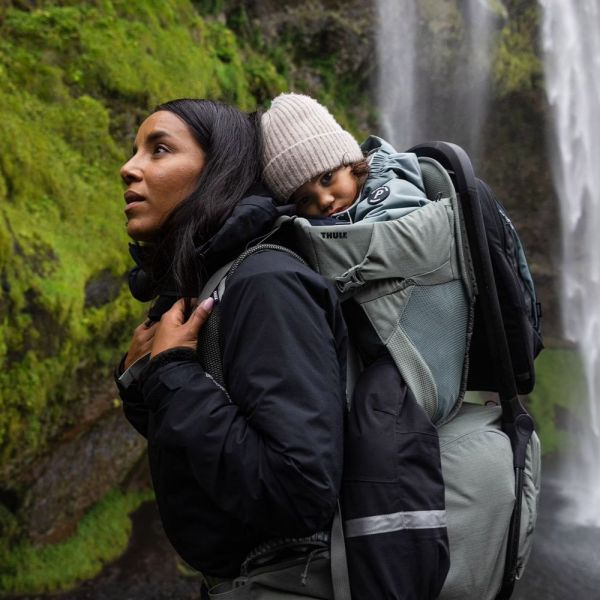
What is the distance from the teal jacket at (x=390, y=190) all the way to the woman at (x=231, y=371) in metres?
0.24

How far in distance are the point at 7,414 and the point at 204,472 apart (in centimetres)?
351

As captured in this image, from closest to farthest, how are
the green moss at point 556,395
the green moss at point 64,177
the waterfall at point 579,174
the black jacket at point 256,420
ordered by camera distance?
the black jacket at point 256,420 → the green moss at point 64,177 → the waterfall at point 579,174 → the green moss at point 556,395

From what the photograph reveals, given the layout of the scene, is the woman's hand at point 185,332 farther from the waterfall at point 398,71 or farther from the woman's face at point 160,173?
the waterfall at point 398,71

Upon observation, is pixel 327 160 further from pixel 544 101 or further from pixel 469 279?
pixel 544 101

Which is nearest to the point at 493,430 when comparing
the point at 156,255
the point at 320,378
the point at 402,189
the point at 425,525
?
the point at 425,525

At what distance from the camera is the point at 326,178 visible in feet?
5.99

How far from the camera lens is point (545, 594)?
7.19 meters

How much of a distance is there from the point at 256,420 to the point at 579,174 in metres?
14.2

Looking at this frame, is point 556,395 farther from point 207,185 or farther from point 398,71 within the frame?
point 207,185

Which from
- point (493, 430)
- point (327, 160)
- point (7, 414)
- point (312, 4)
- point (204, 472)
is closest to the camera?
point (204, 472)

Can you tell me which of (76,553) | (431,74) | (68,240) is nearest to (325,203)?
(68,240)

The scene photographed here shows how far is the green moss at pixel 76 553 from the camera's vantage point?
5.11m

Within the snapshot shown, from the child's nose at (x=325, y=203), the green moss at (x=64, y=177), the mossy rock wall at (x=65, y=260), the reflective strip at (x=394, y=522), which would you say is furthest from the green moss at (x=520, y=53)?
the reflective strip at (x=394, y=522)

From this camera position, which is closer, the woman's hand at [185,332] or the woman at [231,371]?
the woman at [231,371]
